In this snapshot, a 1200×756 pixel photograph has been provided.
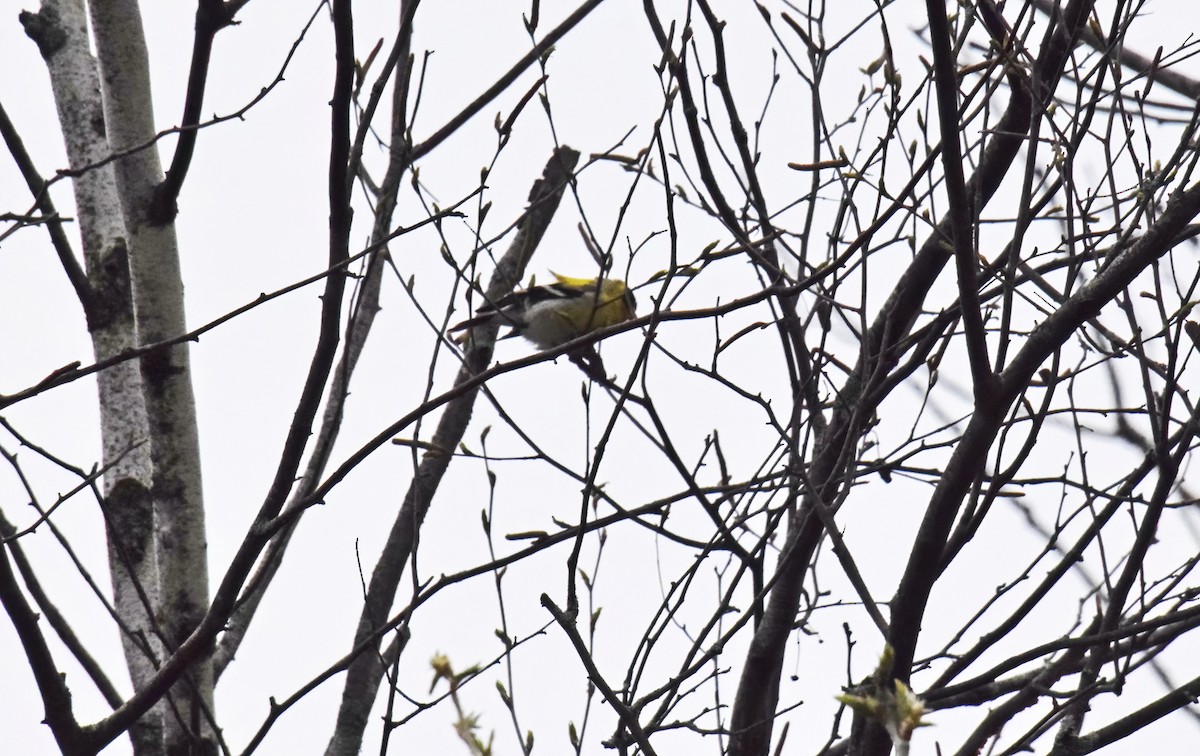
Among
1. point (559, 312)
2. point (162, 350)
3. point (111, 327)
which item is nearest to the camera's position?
point (162, 350)

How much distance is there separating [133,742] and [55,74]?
6.58 feet

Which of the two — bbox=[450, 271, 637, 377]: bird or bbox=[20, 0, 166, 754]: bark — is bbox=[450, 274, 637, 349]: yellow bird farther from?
bbox=[20, 0, 166, 754]: bark

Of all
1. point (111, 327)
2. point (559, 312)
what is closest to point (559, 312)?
point (559, 312)

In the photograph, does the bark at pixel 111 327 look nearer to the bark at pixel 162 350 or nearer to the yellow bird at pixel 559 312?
the bark at pixel 162 350

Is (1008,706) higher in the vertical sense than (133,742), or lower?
lower

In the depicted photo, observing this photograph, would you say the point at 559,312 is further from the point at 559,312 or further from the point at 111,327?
the point at 111,327

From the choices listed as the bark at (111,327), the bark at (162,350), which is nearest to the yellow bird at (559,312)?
the bark at (111,327)

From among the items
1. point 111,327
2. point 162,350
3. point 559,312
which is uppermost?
point 559,312

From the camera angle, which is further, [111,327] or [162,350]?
[111,327]

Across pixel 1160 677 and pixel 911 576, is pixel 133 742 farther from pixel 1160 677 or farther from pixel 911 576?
pixel 1160 677

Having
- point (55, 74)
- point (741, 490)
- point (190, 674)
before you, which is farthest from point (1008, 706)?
point (55, 74)

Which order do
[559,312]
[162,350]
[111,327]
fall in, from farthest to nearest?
[559,312] → [111,327] → [162,350]

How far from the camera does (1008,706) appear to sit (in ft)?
7.95

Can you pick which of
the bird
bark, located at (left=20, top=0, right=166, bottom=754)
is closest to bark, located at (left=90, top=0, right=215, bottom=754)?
bark, located at (left=20, top=0, right=166, bottom=754)
